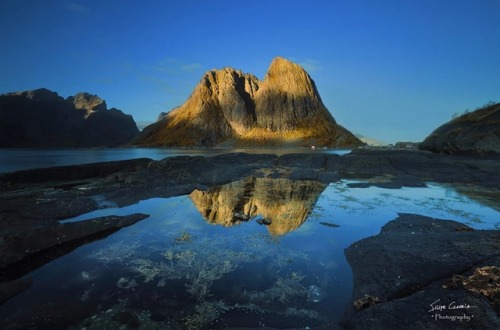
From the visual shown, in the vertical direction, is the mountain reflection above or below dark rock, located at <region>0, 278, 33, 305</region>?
above

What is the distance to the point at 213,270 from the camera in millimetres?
8078

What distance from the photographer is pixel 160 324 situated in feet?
18.2

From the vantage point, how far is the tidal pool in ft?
19.2

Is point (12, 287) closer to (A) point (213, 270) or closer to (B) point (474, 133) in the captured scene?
(A) point (213, 270)

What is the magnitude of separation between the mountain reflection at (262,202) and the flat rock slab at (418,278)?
421 cm

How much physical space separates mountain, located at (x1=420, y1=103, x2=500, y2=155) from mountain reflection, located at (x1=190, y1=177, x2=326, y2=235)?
2462 cm

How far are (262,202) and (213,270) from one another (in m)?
8.94

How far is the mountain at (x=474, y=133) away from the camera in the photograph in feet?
110

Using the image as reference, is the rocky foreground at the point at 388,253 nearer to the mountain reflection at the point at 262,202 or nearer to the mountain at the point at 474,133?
the mountain reflection at the point at 262,202

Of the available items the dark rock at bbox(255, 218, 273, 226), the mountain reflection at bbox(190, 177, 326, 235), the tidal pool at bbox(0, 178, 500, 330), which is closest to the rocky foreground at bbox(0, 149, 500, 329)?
the tidal pool at bbox(0, 178, 500, 330)

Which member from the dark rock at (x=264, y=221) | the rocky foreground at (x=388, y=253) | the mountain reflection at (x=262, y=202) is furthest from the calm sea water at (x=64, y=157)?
the dark rock at (x=264, y=221)

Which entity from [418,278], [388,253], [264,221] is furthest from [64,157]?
[418,278]

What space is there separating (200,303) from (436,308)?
4707 millimetres

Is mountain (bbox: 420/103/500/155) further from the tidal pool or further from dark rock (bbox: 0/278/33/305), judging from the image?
dark rock (bbox: 0/278/33/305)
